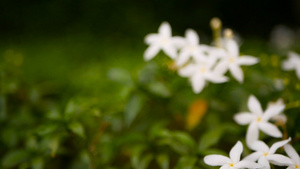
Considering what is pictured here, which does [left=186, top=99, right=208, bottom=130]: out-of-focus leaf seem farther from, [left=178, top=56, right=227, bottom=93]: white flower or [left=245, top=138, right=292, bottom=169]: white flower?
[left=245, top=138, right=292, bottom=169]: white flower

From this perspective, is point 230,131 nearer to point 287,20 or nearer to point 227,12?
point 227,12

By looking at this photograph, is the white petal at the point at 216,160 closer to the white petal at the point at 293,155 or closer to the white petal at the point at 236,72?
the white petal at the point at 293,155

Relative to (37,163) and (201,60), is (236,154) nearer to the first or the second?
(201,60)

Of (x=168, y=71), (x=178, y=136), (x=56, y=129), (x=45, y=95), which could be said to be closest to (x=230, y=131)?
(x=178, y=136)

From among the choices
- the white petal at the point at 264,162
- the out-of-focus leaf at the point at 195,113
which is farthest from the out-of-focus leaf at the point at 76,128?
the white petal at the point at 264,162

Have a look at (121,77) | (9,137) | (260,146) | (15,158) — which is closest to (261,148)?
(260,146)

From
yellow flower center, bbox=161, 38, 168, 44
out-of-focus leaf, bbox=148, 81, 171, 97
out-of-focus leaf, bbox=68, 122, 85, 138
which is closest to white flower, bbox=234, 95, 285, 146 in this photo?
out-of-focus leaf, bbox=148, 81, 171, 97

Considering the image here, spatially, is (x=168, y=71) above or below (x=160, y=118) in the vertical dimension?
above
